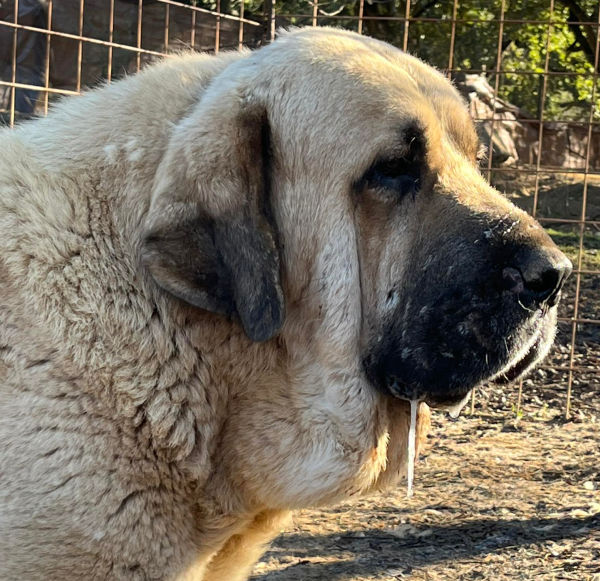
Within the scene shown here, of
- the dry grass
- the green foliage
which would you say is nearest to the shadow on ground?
the dry grass

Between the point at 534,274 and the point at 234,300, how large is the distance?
0.84m

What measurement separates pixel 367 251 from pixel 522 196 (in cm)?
1157

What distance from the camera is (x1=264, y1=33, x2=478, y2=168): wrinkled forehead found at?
2578 millimetres

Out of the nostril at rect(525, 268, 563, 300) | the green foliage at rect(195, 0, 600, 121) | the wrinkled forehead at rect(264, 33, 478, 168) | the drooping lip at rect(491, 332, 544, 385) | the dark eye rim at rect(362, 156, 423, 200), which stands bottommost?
the drooping lip at rect(491, 332, 544, 385)

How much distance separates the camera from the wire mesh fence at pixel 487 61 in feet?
23.5

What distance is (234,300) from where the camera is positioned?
245 cm

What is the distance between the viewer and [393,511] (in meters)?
5.26

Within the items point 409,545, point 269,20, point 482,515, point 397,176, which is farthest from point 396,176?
point 269,20

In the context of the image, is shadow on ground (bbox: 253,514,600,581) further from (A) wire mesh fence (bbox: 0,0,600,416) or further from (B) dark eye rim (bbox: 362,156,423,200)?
(B) dark eye rim (bbox: 362,156,423,200)

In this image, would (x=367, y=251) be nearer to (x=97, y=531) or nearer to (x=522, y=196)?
(x=97, y=531)

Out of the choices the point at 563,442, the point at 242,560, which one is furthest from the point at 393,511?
the point at 242,560

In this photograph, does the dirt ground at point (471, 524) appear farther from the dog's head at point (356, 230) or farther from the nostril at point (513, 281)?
the nostril at point (513, 281)

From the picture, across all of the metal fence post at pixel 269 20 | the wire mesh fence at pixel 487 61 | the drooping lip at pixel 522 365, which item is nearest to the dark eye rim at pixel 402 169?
the drooping lip at pixel 522 365

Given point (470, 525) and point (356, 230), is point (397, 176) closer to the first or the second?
point (356, 230)
